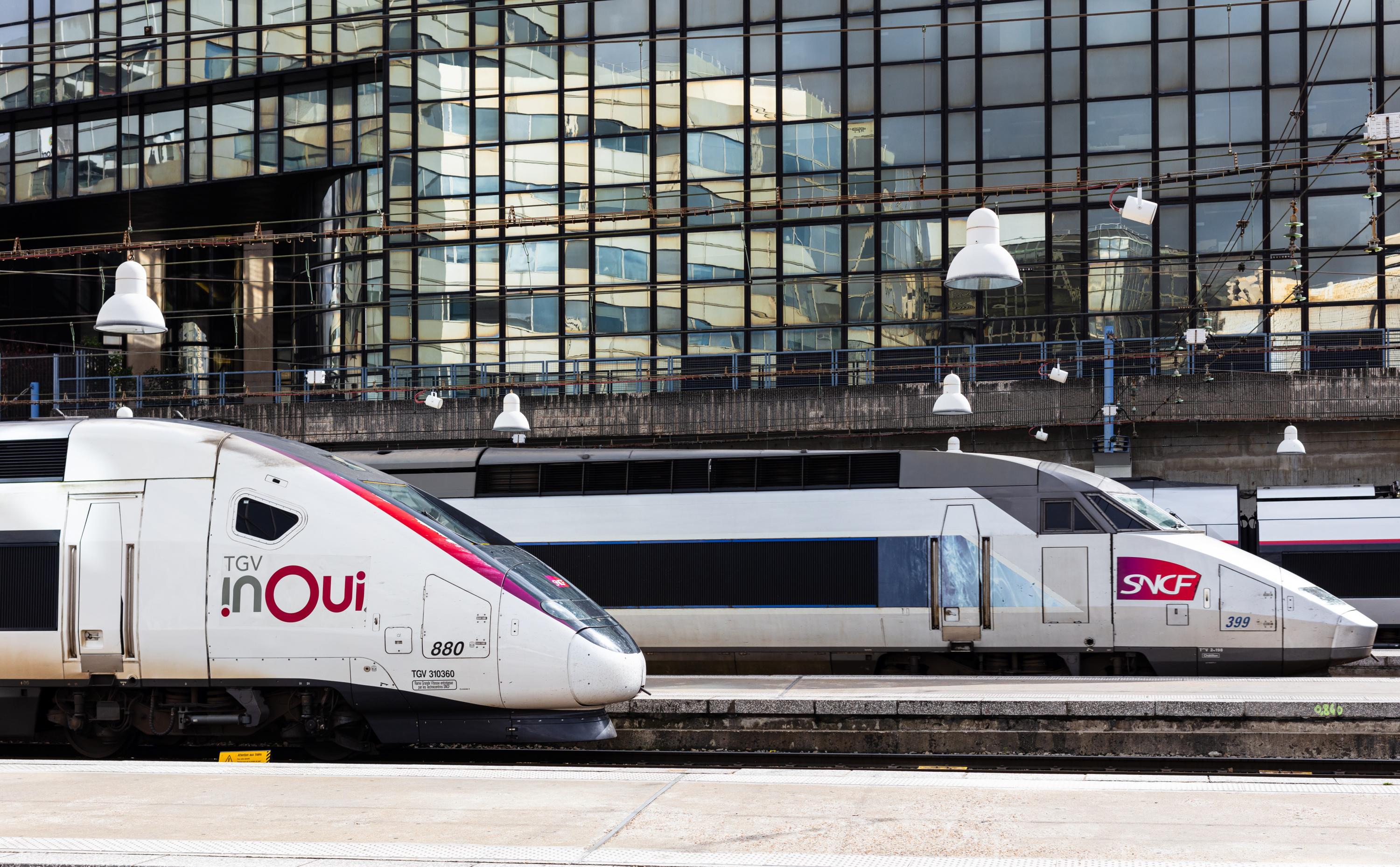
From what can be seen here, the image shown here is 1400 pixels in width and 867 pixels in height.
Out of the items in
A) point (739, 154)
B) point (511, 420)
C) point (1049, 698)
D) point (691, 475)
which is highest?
point (739, 154)

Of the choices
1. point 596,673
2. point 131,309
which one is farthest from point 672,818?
point 131,309

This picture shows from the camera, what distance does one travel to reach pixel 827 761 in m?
11.9

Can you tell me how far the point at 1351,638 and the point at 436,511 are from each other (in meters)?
11.1

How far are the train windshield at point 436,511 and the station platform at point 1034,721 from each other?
2208mm

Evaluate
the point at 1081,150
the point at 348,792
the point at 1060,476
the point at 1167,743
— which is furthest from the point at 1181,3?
the point at 348,792

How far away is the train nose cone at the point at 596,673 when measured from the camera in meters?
10.6

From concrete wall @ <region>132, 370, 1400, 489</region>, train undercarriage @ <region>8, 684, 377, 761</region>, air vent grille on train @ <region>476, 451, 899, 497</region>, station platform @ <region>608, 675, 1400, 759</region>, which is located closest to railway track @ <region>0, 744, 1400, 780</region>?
station platform @ <region>608, 675, 1400, 759</region>

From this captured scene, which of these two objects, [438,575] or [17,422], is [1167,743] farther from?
[17,422]

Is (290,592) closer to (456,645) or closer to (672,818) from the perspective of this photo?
(456,645)

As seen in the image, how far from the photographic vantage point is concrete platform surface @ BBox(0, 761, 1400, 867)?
6.39 meters

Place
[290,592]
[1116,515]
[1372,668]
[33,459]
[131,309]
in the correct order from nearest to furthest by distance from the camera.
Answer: [290,592] → [33,459] → [131,309] → [1116,515] → [1372,668]

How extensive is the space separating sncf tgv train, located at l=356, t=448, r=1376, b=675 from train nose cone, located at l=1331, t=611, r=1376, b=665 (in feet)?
0.09

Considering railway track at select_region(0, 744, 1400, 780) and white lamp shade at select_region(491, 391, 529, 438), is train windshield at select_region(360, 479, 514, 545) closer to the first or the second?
railway track at select_region(0, 744, 1400, 780)

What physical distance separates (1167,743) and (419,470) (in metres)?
10.5
